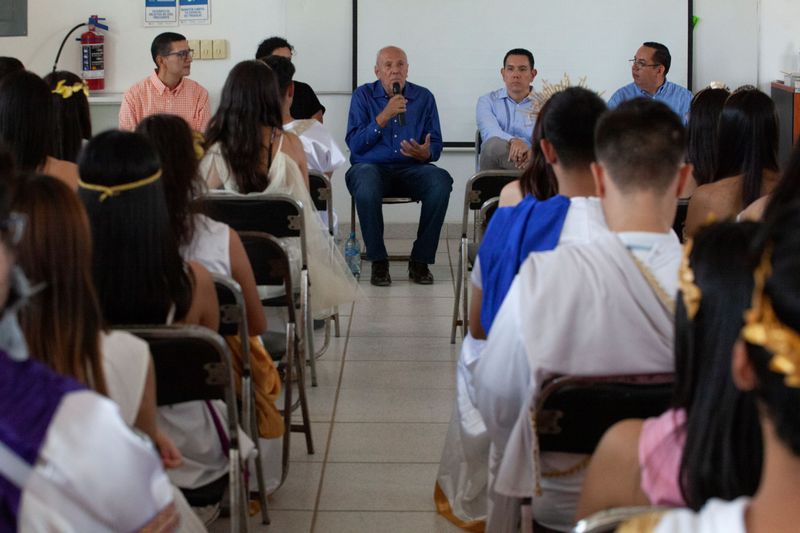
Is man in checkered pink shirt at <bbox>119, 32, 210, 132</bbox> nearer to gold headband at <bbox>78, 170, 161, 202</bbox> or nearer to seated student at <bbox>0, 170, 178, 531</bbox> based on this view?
gold headband at <bbox>78, 170, 161, 202</bbox>

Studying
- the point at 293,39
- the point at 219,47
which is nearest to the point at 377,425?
the point at 293,39

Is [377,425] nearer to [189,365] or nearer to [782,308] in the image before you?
[189,365]

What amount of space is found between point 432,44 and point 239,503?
511cm

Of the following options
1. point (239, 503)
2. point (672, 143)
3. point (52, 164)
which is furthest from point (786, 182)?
point (52, 164)

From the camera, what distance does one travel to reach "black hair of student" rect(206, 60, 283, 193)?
3953mm

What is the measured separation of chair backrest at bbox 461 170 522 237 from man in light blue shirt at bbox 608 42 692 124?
1.88 m

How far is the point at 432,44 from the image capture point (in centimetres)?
697

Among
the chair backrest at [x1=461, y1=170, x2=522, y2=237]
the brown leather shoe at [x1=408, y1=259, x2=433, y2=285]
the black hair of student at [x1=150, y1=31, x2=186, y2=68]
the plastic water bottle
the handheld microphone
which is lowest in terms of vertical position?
the brown leather shoe at [x1=408, y1=259, x2=433, y2=285]

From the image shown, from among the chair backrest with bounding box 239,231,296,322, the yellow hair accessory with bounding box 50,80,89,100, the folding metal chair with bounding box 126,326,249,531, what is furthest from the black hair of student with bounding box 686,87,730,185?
the yellow hair accessory with bounding box 50,80,89,100

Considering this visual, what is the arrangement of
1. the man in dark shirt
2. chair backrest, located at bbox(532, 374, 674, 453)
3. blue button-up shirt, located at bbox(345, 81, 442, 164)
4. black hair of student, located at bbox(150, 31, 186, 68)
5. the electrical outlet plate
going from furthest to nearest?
1. the electrical outlet plate
2. black hair of student, located at bbox(150, 31, 186, 68)
3. blue button-up shirt, located at bbox(345, 81, 442, 164)
4. the man in dark shirt
5. chair backrest, located at bbox(532, 374, 674, 453)

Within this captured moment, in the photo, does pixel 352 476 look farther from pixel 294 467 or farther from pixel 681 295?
pixel 681 295

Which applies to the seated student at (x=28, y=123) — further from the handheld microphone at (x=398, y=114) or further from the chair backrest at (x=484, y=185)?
the handheld microphone at (x=398, y=114)

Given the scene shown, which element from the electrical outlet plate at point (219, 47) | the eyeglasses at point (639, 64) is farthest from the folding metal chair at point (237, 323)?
the electrical outlet plate at point (219, 47)

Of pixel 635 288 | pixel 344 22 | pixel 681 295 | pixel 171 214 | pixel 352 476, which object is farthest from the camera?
pixel 344 22
